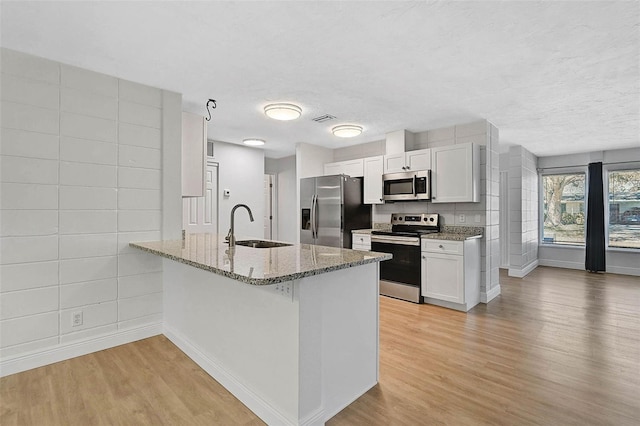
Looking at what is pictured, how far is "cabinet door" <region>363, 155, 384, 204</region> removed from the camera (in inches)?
187

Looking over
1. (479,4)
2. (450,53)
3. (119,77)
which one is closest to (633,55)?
(450,53)

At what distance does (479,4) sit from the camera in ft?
5.90

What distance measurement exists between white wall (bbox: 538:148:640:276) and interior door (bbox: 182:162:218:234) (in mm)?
6603

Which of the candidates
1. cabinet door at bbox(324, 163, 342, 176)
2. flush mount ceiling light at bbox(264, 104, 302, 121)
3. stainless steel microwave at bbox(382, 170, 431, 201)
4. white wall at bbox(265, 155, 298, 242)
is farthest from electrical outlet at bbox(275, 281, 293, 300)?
white wall at bbox(265, 155, 298, 242)

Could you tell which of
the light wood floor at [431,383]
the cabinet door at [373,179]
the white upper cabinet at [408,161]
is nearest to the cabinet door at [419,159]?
the white upper cabinet at [408,161]

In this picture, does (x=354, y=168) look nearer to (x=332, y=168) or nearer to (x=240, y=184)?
(x=332, y=168)

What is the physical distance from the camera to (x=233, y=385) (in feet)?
6.75

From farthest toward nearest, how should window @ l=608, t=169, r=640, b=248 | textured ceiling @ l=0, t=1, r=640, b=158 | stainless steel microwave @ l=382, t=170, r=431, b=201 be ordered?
window @ l=608, t=169, r=640, b=248, stainless steel microwave @ l=382, t=170, r=431, b=201, textured ceiling @ l=0, t=1, r=640, b=158

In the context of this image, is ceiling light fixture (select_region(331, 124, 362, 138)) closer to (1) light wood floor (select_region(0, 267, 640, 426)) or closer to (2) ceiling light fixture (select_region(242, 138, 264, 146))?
(2) ceiling light fixture (select_region(242, 138, 264, 146))

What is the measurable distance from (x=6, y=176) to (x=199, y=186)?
1.44m

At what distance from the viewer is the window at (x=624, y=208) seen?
5.84 meters

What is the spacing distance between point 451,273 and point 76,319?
146 inches

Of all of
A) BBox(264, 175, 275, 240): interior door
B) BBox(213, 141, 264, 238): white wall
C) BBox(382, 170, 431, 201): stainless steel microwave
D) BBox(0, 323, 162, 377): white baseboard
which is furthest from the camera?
BBox(264, 175, 275, 240): interior door

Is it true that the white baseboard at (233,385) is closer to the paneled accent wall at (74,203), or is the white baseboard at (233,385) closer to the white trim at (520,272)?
the paneled accent wall at (74,203)
